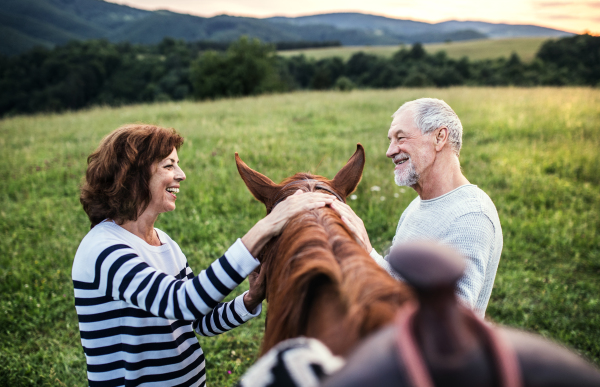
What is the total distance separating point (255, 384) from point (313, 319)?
0.87ft

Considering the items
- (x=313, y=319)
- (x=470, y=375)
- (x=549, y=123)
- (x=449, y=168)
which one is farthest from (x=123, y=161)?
(x=549, y=123)

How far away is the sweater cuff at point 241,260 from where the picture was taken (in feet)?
4.73

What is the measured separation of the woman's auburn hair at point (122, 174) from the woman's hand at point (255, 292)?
80cm

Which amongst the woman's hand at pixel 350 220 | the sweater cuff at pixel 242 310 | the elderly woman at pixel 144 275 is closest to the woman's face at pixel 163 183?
the elderly woman at pixel 144 275

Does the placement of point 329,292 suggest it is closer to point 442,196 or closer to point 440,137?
point 442,196

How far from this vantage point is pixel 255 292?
1.84 m

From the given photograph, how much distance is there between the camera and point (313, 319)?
0.94 m

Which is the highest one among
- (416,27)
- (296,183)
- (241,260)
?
(416,27)

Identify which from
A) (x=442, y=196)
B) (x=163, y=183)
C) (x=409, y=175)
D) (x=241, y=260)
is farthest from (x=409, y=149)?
(x=163, y=183)

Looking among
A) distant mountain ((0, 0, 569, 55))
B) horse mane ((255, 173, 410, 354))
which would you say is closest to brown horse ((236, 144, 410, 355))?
horse mane ((255, 173, 410, 354))

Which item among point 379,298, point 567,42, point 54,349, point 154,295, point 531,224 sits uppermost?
point 567,42

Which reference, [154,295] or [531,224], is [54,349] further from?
[531,224]

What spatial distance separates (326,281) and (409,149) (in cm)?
179

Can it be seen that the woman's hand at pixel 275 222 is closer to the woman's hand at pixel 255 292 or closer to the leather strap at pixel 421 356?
the woman's hand at pixel 255 292
